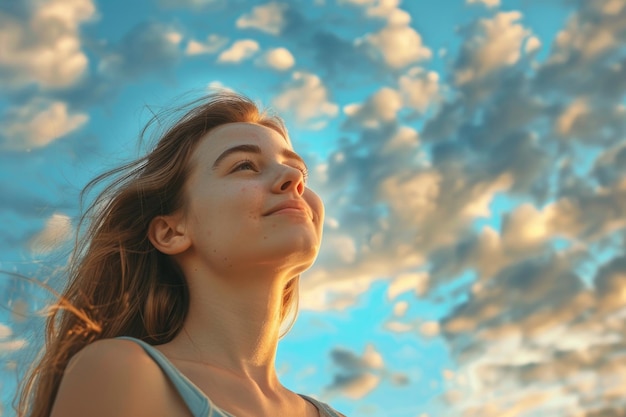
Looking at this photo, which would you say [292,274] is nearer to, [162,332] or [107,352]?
[162,332]

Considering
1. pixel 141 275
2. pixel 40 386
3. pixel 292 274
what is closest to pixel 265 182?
pixel 292 274

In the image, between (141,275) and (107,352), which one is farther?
(141,275)

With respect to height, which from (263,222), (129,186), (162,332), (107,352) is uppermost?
(129,186)

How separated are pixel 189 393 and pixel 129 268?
4.52 feet

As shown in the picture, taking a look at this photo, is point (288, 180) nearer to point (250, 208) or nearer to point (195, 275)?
point (250, 208)

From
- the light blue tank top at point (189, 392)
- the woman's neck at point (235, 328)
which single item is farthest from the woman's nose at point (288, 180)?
the light blue tank top at point (189, 392)

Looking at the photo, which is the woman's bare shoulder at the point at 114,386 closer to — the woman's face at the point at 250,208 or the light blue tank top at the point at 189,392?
the light blue tank top at the point at 189,392

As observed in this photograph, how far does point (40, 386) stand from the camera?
13.9ft

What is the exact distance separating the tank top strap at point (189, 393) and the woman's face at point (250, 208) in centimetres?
83

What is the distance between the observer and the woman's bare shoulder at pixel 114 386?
3490 mm

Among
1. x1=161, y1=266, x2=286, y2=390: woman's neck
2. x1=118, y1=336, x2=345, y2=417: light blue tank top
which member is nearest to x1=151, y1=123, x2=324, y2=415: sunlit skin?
x1=161, y1=266, x2=286, y2=390: woman's neck

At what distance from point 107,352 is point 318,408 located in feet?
5.75

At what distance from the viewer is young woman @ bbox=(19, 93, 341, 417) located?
13.5ft

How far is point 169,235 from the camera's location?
4.95 m
